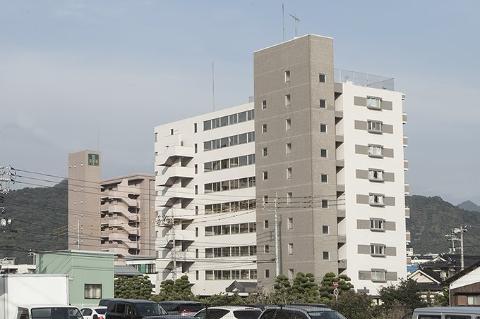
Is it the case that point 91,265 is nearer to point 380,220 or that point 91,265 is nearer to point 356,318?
point 356,318

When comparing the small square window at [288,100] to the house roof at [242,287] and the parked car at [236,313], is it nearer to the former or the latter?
the house roof at [242,287]

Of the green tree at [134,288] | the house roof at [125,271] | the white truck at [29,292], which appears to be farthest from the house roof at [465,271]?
the house roof at [125,271]

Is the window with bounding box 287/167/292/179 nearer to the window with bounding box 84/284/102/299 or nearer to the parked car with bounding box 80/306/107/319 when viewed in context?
the window with bounding box 84/284/102/299

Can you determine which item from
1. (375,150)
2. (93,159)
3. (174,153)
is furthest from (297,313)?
(93,159)

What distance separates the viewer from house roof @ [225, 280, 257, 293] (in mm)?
92312

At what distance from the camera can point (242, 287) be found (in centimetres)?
9350

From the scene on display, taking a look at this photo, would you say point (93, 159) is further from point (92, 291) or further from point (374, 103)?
point (92, 291)

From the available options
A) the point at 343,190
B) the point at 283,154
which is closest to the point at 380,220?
the point at 343,190

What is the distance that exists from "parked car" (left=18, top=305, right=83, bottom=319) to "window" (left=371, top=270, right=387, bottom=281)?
6216cm

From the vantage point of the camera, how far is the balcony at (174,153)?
355 ft

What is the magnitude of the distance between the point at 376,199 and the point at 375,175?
2.63 metres

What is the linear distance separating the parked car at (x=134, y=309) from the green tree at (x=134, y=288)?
58455mm

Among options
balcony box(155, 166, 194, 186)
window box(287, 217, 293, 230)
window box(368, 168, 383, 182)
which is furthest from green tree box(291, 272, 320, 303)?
balcony box(155, 166, 194, 186)

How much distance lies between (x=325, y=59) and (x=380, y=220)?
18354 mm
